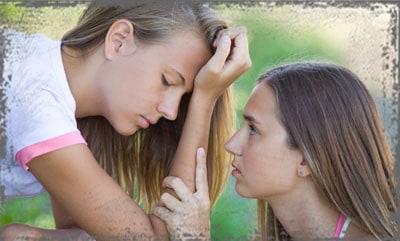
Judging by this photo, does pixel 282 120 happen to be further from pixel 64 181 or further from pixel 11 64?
pixel 11 64

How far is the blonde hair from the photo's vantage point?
143 cm

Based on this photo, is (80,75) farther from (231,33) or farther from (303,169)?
(303,169)

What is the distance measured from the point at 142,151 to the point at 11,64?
384 millimetres

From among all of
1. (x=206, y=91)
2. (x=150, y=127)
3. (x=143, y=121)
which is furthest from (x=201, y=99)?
(x=150, y=127)

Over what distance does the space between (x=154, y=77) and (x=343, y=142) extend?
37 cm

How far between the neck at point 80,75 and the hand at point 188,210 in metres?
0.23

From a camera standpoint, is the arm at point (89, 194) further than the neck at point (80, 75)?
No

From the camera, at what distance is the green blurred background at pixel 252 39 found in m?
1.39

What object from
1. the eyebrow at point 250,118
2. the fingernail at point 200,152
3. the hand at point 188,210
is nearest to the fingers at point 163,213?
the hand at point 188,210

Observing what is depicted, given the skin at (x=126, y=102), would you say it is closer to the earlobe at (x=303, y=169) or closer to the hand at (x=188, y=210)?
the hand at (x=188, y=210)

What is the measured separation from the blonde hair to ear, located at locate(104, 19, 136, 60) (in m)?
0.02

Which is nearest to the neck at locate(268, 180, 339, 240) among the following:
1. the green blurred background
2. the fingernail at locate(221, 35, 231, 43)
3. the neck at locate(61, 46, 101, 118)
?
the green blurred background

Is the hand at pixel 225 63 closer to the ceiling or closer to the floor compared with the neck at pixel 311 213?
closer to the ceiling

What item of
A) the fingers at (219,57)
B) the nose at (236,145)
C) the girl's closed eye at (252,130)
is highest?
the fingers at (219,57)
